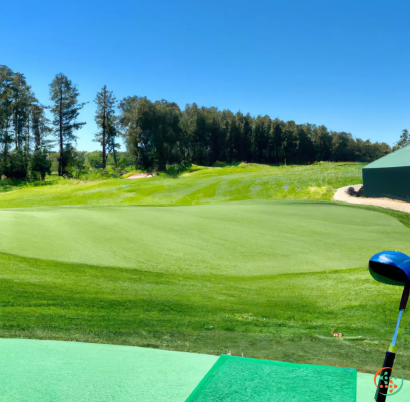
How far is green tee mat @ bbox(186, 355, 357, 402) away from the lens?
3.09 m

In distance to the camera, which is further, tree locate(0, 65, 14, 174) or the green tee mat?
tree locate(0, 65, 14, 174)

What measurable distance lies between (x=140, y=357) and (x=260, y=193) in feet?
80.5

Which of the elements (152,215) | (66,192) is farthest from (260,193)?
(66,192)

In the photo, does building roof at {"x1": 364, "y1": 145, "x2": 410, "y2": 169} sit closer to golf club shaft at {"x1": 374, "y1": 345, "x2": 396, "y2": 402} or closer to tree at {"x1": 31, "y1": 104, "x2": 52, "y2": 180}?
golf club shaft at {"x1": 374, "y1": 345, "x2": 396, "y2": 402}

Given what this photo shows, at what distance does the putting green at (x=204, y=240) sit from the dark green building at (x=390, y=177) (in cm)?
823

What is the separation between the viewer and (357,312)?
245 inches

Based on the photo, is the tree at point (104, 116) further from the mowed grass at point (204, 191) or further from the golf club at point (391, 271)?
the golf club at point (391, 271)

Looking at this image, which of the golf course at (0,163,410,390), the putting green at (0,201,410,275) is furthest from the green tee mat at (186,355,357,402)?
the putting green at (0,201,410,275)

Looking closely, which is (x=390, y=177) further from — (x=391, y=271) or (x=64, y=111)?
(x=64, y=111)

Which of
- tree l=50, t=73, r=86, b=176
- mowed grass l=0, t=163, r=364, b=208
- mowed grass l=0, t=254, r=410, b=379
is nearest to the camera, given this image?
mowed grass l=0, t=254, r=410, b=379

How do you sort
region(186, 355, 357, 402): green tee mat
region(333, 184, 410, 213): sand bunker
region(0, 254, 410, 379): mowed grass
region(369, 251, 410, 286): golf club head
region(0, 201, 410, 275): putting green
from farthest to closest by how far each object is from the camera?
region(333, 184, 410, 213): sand bunker, region(0, 201, 410, 275): putting green, region(0, 254, 410, 379): mowed grass, region(186, 355, 357, 402): green tee mat, region(369, 251, 410, 286): golf club head

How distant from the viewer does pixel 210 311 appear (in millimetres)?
6066

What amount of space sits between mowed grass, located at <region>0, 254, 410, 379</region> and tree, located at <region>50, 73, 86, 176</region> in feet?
144

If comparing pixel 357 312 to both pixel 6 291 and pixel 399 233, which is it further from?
pixel 399 233
